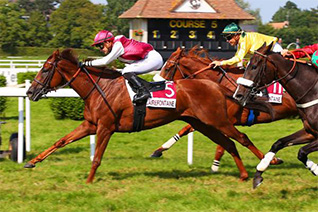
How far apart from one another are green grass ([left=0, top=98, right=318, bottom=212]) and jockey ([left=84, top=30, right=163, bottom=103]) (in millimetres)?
1120

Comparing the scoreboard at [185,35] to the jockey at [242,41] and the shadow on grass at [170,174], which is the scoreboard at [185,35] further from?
the shadow on grass at [170,174]

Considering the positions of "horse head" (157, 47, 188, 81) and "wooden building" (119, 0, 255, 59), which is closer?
"horse head" (157, 47, 188, 81)

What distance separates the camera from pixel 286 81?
19.9ft

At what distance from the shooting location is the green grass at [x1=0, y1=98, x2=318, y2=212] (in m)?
5.70

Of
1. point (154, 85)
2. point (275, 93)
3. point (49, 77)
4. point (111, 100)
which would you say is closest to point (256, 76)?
point (154, 85)

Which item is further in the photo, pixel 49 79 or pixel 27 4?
pixel 27 4

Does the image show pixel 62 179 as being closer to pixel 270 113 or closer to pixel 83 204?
pixel 83 204

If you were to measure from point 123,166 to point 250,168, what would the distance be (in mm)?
1715

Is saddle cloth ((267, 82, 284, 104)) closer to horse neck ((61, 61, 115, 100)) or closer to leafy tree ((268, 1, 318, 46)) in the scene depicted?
horse neck ((61, 61, 115, 100))

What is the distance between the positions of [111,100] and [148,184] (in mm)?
1060

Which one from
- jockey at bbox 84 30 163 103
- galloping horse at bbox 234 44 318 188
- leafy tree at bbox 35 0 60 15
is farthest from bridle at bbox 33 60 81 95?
leafy tree at bbox 35 0 60 15

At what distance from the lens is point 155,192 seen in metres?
6.19

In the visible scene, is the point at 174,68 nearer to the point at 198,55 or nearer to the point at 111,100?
the point at 198,55

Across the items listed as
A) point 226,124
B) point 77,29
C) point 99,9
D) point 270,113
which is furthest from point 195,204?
point 99,9
